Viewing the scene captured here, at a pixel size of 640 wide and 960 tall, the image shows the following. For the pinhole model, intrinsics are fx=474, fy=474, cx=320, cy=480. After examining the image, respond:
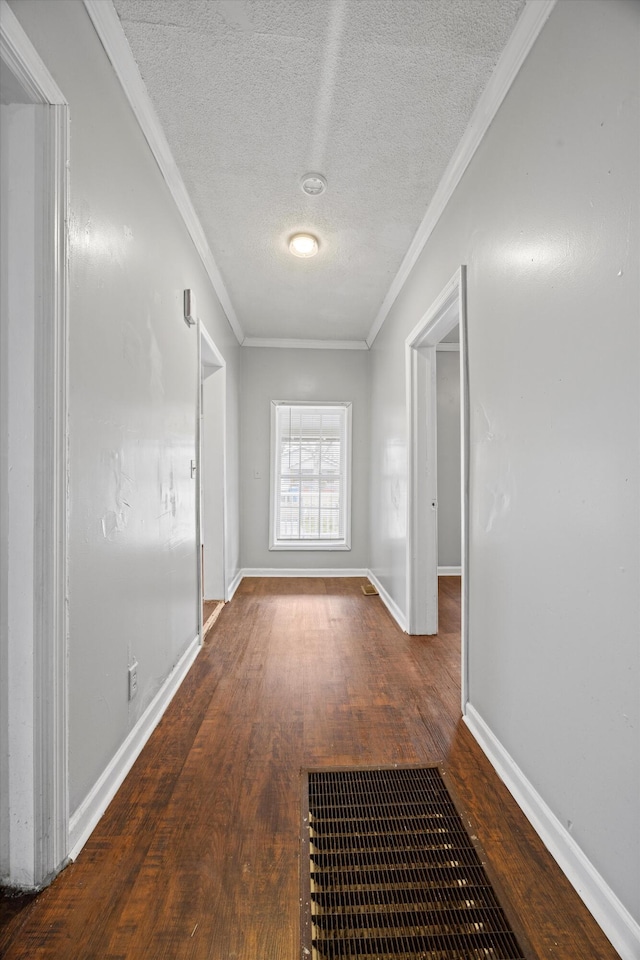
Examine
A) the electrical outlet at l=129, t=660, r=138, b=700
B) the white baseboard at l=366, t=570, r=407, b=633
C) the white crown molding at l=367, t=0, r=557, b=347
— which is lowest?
the white baseboard at l=366, t=570, r=407, b=633

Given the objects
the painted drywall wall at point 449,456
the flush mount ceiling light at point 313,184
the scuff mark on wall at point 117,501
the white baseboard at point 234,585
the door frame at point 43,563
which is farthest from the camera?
the painted drywall wall at point 449,456

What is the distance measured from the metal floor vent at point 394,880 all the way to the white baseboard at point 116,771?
0.66 m

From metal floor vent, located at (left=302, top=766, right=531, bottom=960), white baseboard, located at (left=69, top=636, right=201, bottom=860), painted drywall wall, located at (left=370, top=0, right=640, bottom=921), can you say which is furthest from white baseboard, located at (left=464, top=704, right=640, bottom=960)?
white baseboard, located at (left=69, top=636, right=201, bottom=860)

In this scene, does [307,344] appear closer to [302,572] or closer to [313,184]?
[302,572]

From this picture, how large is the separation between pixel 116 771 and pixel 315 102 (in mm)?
2640

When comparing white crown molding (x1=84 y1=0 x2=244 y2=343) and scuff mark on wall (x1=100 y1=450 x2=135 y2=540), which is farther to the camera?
scuff mark on wall (x1=100 y1=450 x2=135 y2=540)

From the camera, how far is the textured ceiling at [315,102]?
1.55m

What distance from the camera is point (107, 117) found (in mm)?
1629

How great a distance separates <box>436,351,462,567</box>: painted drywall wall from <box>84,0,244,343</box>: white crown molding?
133 inches

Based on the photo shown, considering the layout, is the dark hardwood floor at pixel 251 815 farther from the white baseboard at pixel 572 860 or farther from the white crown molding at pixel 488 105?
the white crown molding at pixel 488 105

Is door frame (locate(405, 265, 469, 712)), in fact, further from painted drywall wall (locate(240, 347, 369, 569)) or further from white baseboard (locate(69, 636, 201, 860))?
painted drywall wall (locate(240, 347, 369, 569))

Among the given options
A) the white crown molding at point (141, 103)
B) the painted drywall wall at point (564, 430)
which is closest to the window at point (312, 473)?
the white crown molding at point (141, 103)

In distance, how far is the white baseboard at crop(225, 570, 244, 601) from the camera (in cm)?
422

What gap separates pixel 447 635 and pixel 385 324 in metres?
2.69
